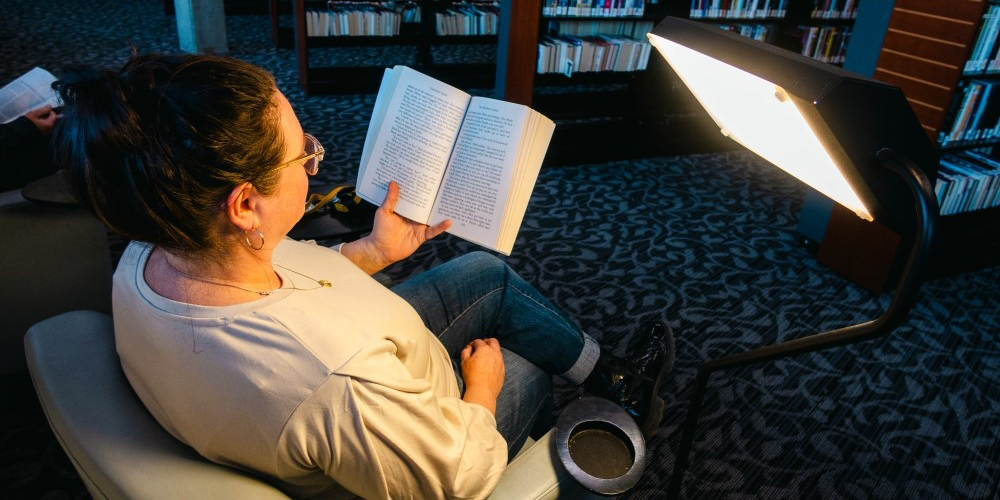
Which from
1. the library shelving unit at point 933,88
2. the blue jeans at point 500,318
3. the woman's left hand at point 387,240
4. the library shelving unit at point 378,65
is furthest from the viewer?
the library shelving unit at point 378,65

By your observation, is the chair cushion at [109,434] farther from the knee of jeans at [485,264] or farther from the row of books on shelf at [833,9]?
the row of books on shelf at [833,9]

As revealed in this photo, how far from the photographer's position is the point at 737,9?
4.03 meters

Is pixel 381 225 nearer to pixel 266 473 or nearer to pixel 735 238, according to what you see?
pixel 266 473

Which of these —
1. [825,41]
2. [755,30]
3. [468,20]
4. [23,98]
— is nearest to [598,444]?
[23,98]

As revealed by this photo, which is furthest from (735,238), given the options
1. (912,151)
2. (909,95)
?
(912,151)

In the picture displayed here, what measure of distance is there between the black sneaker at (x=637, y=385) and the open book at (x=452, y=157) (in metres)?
0.51

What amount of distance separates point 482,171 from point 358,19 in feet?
13.3

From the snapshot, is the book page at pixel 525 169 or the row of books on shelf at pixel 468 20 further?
the row of books on shelf at pixel 468 20

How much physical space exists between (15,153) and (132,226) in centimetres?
150

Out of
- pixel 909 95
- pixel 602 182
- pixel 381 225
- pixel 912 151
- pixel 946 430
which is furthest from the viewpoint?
pixel 602 182

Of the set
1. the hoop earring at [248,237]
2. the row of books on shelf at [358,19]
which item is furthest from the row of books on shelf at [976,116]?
the row of books on shelf at [358,19]

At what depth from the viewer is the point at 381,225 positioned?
4.21ft

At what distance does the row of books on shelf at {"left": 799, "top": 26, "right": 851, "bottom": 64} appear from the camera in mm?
4199

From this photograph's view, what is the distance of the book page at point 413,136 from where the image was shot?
1.23 metres
